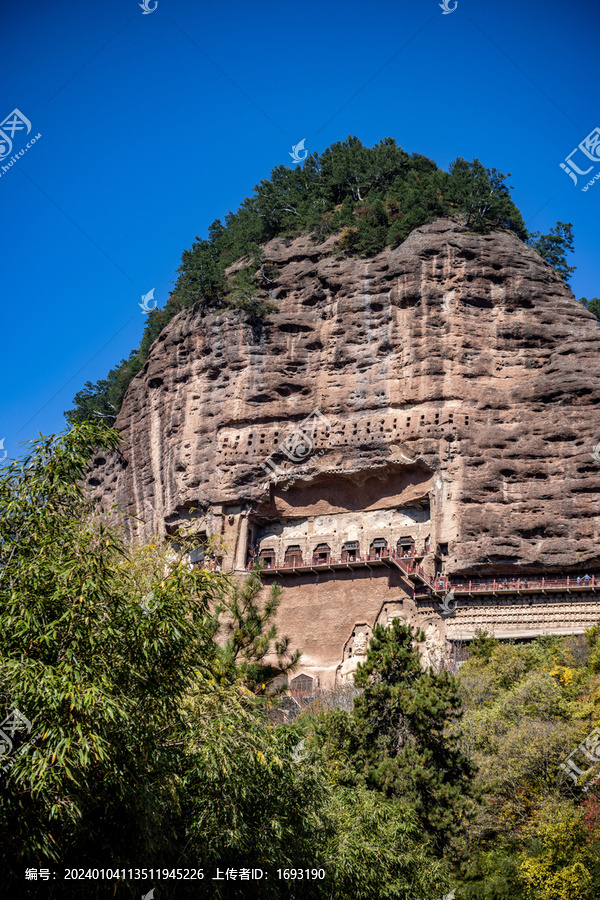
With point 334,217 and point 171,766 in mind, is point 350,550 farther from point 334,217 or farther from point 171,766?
point 171,766

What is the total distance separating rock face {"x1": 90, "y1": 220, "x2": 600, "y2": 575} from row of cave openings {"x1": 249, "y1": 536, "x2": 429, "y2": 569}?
561 millimetres

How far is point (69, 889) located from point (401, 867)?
26.0 feet

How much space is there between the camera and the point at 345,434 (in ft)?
150

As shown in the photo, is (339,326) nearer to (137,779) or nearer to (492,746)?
(492,746)

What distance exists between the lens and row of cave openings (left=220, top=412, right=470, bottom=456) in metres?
43.2

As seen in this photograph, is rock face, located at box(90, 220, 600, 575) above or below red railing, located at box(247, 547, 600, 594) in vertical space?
above

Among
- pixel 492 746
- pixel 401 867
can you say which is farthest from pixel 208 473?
pixel 401 867

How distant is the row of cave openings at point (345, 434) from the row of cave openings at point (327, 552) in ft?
15.9

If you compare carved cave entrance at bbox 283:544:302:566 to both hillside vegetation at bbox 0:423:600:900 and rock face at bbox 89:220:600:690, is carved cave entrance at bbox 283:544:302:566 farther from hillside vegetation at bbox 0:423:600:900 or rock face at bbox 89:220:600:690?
hillside vegetation at bbox 0:423:600:900

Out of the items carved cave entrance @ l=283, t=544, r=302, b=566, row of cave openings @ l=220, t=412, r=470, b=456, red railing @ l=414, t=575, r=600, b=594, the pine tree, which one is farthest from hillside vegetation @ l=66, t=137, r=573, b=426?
the pine tree

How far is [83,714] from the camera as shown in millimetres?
12156

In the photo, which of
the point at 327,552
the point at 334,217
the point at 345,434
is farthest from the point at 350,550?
the point at 334,217

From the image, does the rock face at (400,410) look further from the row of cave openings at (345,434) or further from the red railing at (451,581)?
the red railing at (451,581)

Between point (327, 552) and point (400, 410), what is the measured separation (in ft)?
25.2
